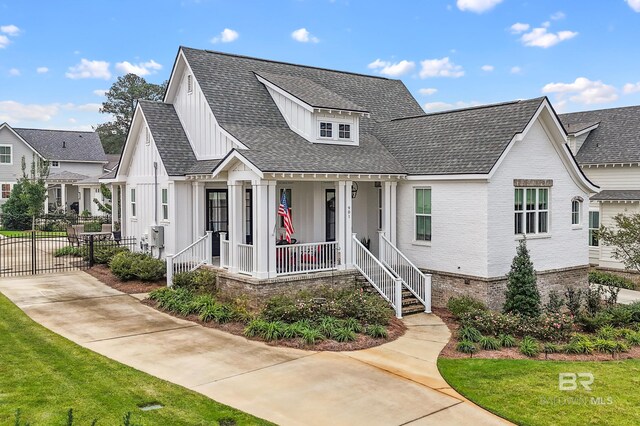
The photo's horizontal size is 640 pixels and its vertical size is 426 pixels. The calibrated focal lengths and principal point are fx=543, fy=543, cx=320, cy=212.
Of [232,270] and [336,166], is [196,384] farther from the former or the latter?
[336,166]

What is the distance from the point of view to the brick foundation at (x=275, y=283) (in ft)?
48.8

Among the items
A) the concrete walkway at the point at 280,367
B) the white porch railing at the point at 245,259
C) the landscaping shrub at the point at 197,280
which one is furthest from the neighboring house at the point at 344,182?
the concrete walkway at the point at 280,367

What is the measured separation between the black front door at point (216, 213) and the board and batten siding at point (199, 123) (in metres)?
1.40

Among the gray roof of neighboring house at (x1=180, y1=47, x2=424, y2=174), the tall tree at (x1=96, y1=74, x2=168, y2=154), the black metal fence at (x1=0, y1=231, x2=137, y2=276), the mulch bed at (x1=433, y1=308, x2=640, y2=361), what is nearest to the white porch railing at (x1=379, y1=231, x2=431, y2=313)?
the gray roof of neighboring house at (x1=180, y1=47, x2=424, y2=174)

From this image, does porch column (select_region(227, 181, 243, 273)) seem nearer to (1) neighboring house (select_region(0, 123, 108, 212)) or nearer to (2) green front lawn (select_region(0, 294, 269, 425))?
(2) green front lawn (select_region(0, 294, 269, 425))

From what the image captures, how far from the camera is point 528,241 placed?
17359 mm

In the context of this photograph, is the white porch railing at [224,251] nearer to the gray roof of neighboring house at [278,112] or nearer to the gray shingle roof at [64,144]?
the gray roof of neighboring house at [278,112]

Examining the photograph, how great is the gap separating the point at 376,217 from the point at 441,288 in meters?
3.91

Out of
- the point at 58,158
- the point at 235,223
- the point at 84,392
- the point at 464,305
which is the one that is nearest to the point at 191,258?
the point at 235,223

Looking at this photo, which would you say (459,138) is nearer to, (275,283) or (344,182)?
(344,182)

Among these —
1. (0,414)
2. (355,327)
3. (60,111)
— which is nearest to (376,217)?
(355,327)

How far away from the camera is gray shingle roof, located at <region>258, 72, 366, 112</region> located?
60.9 ft

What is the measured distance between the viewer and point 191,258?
18.2 meters

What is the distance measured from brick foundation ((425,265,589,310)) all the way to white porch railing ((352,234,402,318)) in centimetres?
201
